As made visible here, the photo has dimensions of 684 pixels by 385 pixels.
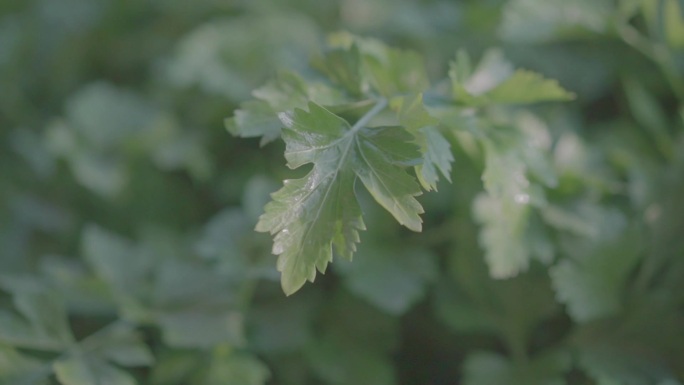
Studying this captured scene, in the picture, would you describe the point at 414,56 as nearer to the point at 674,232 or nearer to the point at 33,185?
the point at 674,232

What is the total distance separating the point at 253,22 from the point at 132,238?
44 cm

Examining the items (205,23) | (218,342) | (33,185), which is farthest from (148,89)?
(218,342)

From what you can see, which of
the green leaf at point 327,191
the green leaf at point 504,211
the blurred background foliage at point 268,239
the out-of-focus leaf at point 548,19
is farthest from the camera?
the out-of-focus leaf at point 548,19

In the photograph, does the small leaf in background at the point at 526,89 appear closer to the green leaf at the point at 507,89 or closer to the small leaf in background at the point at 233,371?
the green leaf at the point at 507,89

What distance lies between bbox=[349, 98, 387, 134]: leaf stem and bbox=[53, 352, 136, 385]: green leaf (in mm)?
387

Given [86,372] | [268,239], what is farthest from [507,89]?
[86,372]

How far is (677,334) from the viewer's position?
826 millimetres

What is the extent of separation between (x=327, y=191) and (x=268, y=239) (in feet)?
1.04

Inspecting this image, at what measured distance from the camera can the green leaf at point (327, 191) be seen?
633 millimetres

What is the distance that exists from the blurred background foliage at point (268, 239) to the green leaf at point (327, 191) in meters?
0.20

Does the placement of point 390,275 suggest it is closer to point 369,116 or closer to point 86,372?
point 369,116

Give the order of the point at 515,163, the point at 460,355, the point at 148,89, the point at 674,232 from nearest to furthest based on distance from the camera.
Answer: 1. the point at 515,163
2. the point at 674,232
3. the point at 460,355
4. the point at 148,89

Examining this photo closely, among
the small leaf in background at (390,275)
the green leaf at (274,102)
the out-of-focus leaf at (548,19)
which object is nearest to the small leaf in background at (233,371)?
the small leaf in background at (390,275)

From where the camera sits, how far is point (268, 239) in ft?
3.13
